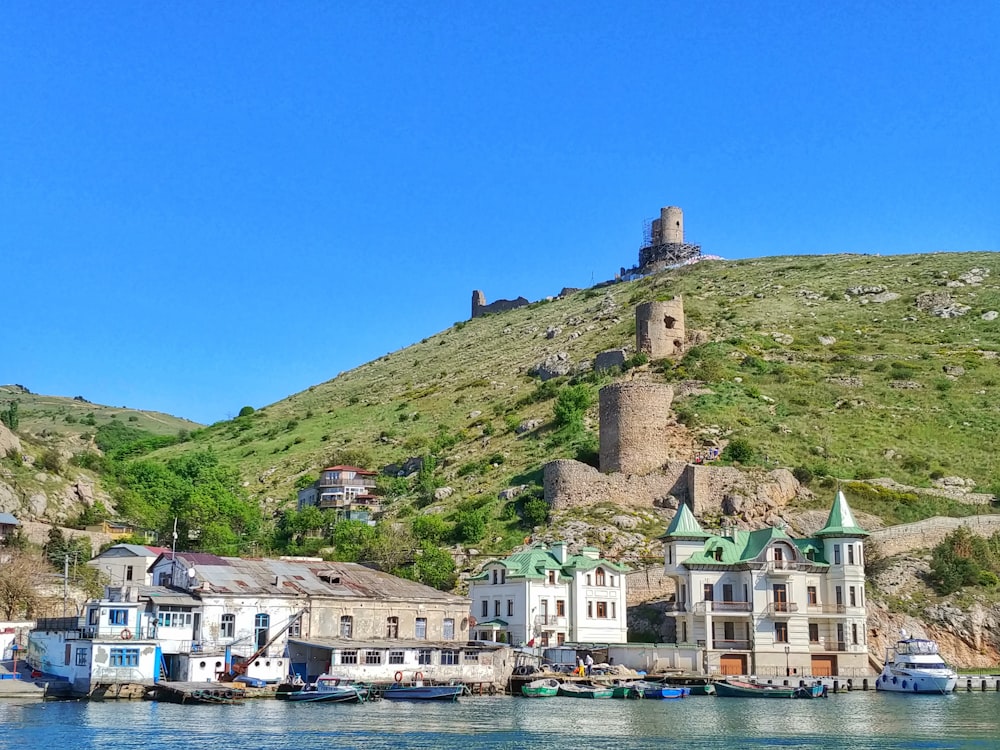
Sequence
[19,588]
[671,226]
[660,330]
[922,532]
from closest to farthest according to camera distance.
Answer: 1. [19,588]
2. [922,532]
3. [660,330]
4. [671,226]

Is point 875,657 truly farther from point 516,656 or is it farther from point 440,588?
point 440,588

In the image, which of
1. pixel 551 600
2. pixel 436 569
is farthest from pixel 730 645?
pixel 436 569

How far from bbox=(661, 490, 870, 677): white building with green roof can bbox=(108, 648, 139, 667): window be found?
2967 cm

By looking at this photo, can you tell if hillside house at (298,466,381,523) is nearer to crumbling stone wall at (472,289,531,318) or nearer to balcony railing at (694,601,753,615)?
balcony railing at (694,601,753,615)

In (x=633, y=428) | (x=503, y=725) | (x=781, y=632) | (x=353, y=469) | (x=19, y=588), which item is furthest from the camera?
(x=353, y=469)

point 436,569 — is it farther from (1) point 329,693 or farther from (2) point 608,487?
(1) point 329,693

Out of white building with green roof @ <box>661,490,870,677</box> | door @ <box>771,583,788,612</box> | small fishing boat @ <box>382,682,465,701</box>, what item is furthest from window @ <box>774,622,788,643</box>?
small fishing boat @ <box>382,682,465,701</box>

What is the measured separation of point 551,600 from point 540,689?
30.3 feet

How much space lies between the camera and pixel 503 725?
46.7 metres

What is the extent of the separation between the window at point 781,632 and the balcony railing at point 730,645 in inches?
64.2

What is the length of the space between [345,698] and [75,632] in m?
13.0

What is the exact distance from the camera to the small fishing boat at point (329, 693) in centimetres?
5472

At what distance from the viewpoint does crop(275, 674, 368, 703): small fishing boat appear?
54719mm

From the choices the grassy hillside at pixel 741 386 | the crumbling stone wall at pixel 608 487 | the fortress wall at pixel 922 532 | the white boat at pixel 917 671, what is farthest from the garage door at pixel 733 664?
the grassy hillside at pixel 741 386
